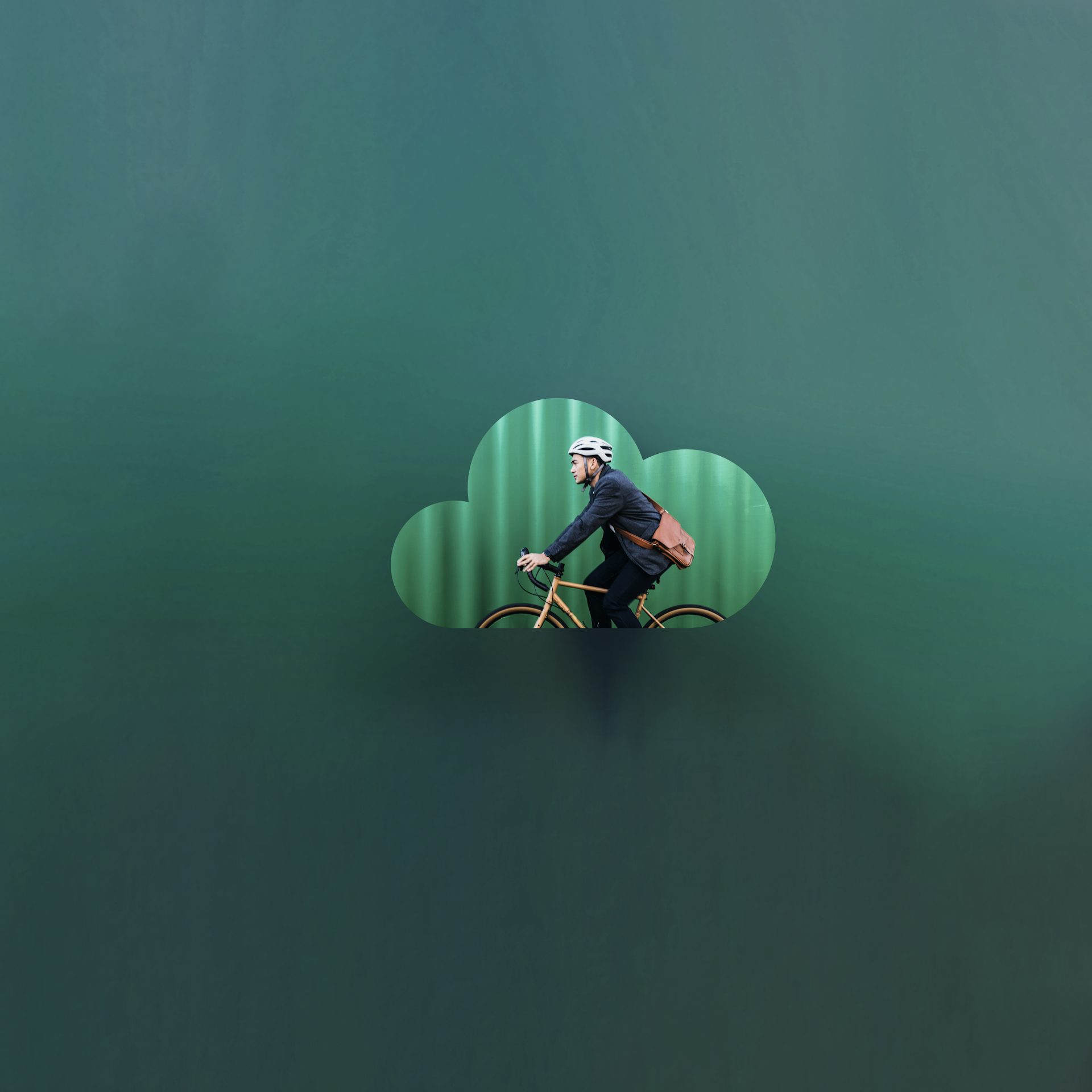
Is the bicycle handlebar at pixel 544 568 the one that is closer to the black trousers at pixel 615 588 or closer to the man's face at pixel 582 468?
the black trousers at pixel 615 588

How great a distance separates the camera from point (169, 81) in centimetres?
193

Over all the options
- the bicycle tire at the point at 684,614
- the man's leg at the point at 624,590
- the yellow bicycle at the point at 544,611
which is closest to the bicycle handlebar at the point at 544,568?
the yellow bicycle at the point at 544,611

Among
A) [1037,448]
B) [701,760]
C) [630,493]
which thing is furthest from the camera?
[1037,448]

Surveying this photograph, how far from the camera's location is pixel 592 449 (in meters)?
1.92

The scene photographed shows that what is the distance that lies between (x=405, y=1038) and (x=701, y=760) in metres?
1.04

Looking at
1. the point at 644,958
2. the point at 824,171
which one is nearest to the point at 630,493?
the point at 824,171

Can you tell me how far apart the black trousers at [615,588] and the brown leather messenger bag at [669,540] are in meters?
0.06

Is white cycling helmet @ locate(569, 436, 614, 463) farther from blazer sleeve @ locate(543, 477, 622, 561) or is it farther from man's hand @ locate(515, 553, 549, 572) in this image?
man's hand @ locate(515, 553, 549, 572)

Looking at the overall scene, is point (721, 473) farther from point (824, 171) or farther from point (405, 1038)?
point (405, 1038)

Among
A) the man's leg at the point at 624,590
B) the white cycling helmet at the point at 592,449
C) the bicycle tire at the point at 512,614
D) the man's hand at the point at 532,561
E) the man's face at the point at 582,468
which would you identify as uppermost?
the white cycling helmet at the point at 592,449

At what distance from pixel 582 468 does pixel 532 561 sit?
269 mm

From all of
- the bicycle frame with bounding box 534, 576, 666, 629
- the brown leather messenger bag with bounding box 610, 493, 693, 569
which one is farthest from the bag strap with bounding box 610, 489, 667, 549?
the bicycle frame with bounding box 534, 576, 666, 629

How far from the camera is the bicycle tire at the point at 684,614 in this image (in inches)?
78.2

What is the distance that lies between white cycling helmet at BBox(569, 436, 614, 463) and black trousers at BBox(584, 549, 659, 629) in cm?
25
